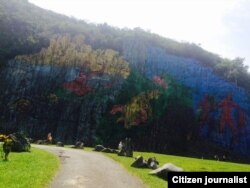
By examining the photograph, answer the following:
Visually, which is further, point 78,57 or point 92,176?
point 78,57

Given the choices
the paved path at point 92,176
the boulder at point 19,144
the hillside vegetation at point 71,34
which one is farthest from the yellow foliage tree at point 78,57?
the paved path at point 92,176

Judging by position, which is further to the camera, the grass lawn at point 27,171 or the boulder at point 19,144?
the boulder at point 19,144

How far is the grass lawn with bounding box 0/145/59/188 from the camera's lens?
80.7 feet

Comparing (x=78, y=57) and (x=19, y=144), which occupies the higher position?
(x=78, y=57)

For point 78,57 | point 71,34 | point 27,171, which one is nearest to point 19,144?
point 27,171

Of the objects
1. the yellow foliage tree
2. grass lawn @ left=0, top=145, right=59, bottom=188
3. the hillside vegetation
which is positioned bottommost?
grass lawn @ left=0, top=145, right=59, bottom=188

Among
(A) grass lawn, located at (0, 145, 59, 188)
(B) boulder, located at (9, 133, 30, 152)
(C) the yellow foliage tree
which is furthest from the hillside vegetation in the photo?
(A) grass lawn, located at (0, 145, 59, 188)

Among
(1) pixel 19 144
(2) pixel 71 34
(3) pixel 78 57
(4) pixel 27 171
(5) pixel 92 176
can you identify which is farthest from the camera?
(2) pixel 71 34

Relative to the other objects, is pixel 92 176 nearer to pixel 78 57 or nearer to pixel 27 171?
pixel 27 171

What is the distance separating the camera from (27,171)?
95.0 ft

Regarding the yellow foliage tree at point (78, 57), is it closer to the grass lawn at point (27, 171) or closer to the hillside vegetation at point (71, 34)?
the hillside vegetation at point (71, 34)

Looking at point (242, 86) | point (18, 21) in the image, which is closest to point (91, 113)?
point (18, 21)

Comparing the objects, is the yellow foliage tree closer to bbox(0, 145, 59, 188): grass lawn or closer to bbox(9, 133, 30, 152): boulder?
bbox(9, 133, 30, 152): boulder

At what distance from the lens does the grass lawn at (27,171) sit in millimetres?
24594
